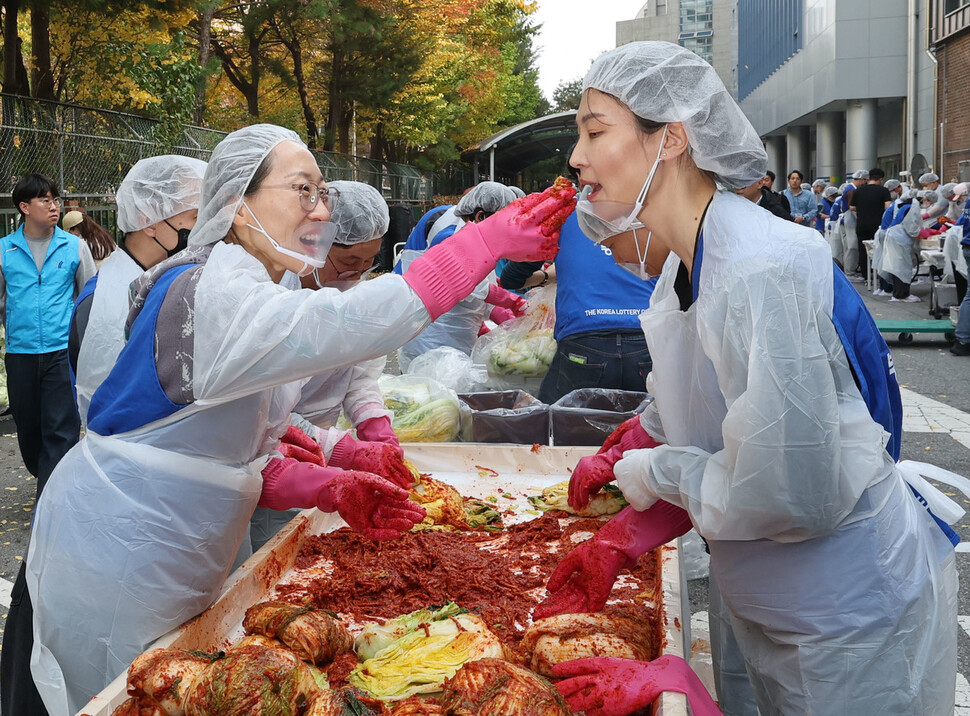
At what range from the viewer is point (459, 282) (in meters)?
2.25

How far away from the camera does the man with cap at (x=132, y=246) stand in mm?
4094

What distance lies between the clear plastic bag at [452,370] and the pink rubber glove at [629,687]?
3.62 meters

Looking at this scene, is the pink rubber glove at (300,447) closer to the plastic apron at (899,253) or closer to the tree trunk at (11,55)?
the tree trunk at (11,55)

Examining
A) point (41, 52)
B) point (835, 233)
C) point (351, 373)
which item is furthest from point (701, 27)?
point (351, 373)

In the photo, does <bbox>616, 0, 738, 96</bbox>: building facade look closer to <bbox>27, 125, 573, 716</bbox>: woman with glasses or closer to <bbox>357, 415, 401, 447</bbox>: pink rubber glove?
<bbox>357, 415, 401, 447</bbox>: pink rubber glove

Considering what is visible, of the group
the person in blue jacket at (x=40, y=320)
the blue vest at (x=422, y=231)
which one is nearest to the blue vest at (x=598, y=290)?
the blue vest at (x=422, y=231)

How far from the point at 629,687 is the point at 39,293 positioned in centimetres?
609

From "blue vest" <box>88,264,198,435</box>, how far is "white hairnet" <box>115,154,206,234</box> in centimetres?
196

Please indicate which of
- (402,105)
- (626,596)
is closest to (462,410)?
(626,596)

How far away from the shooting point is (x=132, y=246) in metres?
4.34

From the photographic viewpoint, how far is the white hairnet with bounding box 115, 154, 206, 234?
4164 millimetres

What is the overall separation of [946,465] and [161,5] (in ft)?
36.8

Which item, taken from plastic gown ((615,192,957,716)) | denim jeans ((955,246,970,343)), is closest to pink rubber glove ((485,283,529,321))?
plastic gown ((615,192,957,716))

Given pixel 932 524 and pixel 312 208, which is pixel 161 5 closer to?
pixel 312 208
